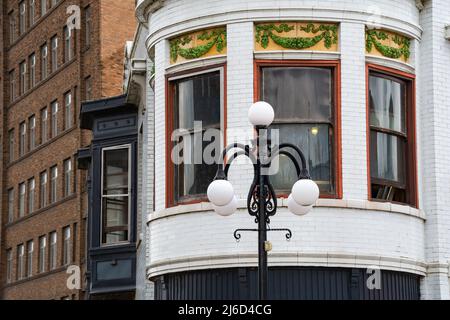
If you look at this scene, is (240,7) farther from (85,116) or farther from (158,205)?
(85,116)

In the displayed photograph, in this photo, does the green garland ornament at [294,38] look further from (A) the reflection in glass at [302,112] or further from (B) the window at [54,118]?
(B) the window at [54,118]

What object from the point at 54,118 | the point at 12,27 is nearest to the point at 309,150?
the point at 54,118

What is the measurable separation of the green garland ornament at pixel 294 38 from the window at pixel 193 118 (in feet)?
3.24

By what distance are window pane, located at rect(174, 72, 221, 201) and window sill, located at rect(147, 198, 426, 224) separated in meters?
0.38

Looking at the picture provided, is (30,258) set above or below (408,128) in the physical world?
above

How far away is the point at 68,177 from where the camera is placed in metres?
55.0

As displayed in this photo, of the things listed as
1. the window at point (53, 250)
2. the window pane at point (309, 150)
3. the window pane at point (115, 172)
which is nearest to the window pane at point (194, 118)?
the window pane at point (309, 150)

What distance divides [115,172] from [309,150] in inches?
412

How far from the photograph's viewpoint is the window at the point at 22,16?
2424 inches

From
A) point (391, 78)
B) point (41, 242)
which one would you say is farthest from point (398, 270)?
point (41, 242)

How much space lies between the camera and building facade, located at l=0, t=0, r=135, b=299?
171ft

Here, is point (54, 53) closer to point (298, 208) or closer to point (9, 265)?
point (9, 265)
